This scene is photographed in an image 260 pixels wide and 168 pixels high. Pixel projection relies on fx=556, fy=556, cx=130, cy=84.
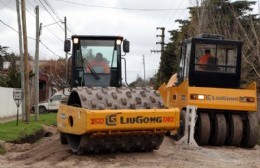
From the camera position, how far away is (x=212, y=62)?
1709 centimetres

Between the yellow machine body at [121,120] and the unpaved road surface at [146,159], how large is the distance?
0.66 m

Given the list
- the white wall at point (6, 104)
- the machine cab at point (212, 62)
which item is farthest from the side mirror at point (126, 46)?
the white wall at point (6, 104)

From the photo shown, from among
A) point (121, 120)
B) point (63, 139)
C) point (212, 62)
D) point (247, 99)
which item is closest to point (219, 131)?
point (247, 99)

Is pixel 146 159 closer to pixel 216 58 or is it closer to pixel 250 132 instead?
A: pixel 250 132

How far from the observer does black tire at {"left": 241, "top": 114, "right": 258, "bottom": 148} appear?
15.8m

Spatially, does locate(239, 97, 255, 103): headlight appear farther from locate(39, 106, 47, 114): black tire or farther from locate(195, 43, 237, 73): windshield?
locate(39, 106, 47, 114): black tire

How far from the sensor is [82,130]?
11680mm

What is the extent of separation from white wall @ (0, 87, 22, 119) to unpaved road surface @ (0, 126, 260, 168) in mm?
18393

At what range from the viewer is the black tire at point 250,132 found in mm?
15766

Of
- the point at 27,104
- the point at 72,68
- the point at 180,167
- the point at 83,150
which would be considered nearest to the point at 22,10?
the point at 27,104

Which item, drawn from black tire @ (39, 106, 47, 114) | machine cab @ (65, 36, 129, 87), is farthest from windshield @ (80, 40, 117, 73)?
black tire @ (39, 106, 47, 114)

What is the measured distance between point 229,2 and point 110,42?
2413 cm

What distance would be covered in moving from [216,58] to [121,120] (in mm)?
6319

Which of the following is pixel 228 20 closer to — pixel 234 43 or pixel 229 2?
pixel 229 2
